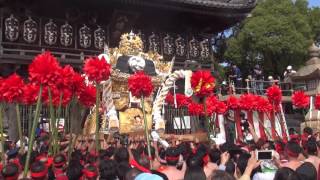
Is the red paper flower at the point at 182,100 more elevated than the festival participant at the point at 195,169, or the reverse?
the red paper flower at the point at 182,100

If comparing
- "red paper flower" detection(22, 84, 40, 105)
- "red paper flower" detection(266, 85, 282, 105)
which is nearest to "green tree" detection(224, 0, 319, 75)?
"red paper flower" detection(266, 85, 282, 105)

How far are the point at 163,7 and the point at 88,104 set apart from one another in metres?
9.41

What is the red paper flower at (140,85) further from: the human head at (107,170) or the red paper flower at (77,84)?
the human head at (107,170)

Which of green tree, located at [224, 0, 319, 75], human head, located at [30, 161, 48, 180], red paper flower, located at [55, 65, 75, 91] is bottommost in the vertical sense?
human head, located at [30, 161, 48, 180]

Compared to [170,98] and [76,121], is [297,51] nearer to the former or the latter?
[170,98]

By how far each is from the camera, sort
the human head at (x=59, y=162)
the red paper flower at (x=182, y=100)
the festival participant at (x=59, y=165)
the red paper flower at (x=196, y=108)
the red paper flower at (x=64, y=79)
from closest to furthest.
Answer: the festival participant at (x=59, y=165) < the human head at (x=59, y=162) < the red paper flower at (x=64, y=79) < the red paper flower at (x=196, y=108) < the red paper flower at (x=182, y=100)

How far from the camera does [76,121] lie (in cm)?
1352

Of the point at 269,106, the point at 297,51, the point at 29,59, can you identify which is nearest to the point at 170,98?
the point at 269,106

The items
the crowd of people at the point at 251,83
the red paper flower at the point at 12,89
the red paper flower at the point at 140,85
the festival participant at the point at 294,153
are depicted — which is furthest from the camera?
the crowd of people at the point at 251,83

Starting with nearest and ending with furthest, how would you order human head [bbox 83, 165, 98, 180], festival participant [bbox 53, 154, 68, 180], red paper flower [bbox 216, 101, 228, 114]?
human head [bbox 83, 165, 98, 180], festival participant [bbox 53, 154, 68, 180], red paper flower [bbox 216, 101, 228, 114]

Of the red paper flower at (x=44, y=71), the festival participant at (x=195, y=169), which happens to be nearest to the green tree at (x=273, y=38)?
the red paper flower at (x=44, y=71)

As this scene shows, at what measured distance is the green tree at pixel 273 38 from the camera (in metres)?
29.4

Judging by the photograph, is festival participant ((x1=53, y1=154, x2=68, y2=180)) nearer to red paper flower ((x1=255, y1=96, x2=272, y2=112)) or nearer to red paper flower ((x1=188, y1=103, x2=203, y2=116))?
red paper flower ((x1=255, y1=96, x2=272, y2=112))

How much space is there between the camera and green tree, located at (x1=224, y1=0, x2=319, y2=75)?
2939cm
